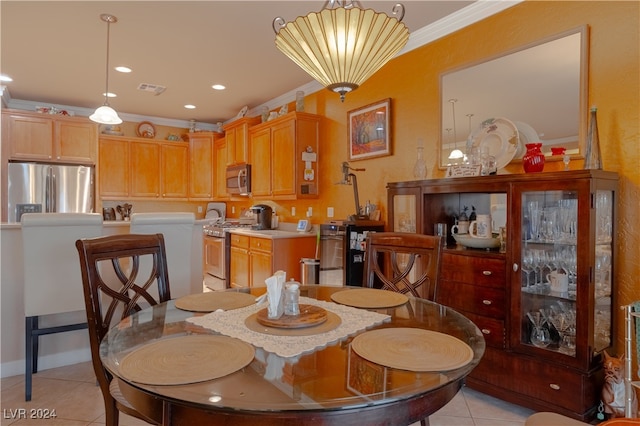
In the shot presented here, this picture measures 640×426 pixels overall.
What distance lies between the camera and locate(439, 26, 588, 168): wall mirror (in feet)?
7.36

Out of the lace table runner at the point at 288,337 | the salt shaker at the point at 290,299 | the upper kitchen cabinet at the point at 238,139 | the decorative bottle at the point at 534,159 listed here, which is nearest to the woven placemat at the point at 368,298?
the lace table runner at the point at 288,337

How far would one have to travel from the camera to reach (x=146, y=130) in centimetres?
619

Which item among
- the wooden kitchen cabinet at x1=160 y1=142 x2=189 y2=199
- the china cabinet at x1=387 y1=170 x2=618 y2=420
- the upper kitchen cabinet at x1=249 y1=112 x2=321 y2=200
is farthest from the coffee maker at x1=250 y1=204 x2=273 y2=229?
the china cabinet at x1=387 y1=170 x2=618 y2=420

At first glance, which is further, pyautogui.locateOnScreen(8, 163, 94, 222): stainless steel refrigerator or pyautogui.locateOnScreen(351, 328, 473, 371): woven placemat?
pyautogui.locateOnScreen(8, 163, 94, 222): stainless steel refrigerator

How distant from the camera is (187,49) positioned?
353 centimetres

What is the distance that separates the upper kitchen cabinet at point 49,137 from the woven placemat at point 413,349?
553 centimetres

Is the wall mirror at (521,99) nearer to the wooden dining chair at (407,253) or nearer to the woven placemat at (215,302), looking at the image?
the wooden dining chair at (407,253)

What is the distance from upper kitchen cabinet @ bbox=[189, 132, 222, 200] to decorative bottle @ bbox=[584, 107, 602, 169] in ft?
17.7

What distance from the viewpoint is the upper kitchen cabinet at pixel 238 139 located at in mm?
5340

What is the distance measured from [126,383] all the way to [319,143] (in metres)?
3.77

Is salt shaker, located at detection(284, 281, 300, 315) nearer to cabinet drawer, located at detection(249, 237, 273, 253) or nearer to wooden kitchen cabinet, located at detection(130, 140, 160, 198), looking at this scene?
cabinet drawer, located at detection(249, 237, 273, 253)

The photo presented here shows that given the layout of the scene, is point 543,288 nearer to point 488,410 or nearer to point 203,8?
point 488,410

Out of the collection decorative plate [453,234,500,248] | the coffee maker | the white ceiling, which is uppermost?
the white ceiling

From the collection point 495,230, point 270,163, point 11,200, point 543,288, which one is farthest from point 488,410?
point 11,200
